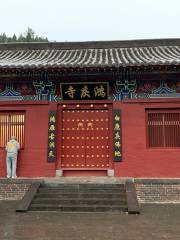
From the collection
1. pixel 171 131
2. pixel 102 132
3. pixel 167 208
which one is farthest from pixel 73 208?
pixel 171 131

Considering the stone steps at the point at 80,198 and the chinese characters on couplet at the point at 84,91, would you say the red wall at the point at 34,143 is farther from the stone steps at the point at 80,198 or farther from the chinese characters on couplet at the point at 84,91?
the stone steps at the point at 80,198

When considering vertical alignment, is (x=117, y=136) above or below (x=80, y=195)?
above

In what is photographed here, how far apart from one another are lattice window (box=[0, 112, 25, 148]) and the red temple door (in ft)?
4.47

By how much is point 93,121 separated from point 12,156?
276 centimetres

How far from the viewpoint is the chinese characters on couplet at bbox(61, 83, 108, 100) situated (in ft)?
33.2

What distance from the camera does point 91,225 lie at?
21.5 feet

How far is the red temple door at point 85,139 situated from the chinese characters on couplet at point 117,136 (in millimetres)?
389

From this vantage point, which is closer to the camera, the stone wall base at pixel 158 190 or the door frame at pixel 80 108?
the stone wall base at pixel 158 190

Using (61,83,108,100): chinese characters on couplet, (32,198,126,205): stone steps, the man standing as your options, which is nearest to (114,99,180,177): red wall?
(61,83,108,100): chinese characters on couplet

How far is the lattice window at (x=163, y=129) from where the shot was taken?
10109mm

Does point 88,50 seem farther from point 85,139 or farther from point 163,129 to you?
point 163,129

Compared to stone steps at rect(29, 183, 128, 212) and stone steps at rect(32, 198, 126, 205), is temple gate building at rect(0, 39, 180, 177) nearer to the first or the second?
stone steps at rect(29, 183, 128, 212)

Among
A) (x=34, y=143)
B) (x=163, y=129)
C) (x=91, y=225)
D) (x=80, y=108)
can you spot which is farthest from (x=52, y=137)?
(x=91, y=225)

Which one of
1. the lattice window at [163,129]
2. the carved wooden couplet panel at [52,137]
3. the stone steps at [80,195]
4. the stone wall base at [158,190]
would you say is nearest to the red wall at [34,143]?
the carved wooden couplet panel at [52,137]
